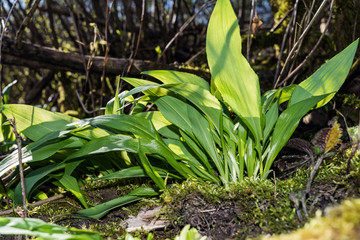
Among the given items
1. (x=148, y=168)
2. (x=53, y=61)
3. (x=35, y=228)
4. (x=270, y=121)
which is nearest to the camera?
(x=35, y=228)

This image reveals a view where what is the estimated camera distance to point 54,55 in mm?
2285

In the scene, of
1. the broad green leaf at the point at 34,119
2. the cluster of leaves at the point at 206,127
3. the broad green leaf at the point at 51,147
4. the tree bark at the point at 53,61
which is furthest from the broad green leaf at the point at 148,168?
the tree bark at the point at 53,61

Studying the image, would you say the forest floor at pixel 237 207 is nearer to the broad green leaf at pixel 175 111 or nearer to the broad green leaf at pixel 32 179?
the broad green leaf at pixel 32 179

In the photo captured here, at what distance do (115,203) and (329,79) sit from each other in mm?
921

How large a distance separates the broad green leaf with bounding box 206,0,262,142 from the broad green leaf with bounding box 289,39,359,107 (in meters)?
0.19

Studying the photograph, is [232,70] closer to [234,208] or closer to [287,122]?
[287,122]

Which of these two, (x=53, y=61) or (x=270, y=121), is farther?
(x=53, y=61)

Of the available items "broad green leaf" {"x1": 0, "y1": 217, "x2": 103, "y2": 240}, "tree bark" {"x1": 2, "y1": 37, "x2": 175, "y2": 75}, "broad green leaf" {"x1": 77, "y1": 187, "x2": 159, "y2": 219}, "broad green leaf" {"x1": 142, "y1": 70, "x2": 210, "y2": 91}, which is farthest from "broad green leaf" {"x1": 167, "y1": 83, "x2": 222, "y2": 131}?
"tree bark" {"x1": 2, "y1": 37, "x2": 175, "y2": 75}

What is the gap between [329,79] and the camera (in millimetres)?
1106

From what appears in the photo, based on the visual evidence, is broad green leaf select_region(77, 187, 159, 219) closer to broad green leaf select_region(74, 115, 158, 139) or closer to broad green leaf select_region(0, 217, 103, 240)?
broad green leaf select_region(74, 115, 158, 139)

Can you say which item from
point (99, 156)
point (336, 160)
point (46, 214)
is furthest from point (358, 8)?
point (46, 214)

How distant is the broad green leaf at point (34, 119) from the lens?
1.30 meters

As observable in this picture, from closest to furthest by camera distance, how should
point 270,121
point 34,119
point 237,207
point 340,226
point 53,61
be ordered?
point 340,226, point 237,207, point 270,121, point 34,119, point 53,61

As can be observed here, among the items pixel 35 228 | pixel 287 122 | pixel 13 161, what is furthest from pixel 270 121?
pixel 13 161
